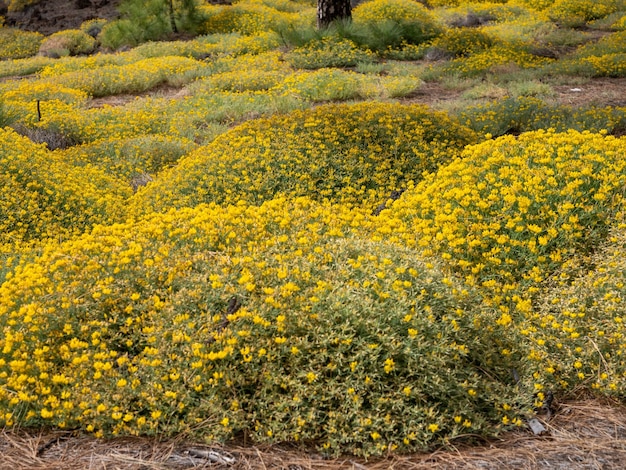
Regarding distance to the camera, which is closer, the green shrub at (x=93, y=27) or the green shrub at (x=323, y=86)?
the green shrub at (x=323, y=86)

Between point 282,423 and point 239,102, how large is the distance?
7256 millimetres

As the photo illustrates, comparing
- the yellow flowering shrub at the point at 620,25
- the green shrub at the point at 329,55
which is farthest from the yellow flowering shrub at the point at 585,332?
the yellow flowering shrub at the point at 620,25

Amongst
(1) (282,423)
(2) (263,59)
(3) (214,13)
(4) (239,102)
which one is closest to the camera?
(1) (282,423)

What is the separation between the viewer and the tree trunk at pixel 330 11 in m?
14.2

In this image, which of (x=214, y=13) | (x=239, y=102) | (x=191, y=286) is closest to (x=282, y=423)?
(x=191, y=286)

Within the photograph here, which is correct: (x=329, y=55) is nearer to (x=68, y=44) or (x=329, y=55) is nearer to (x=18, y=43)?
(x=68, y=44)

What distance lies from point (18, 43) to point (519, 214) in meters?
18.8

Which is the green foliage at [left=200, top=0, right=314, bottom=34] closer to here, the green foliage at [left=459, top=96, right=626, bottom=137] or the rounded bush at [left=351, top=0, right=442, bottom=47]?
the rounded bush at [left=351, top=0, right=442, bottom=47]

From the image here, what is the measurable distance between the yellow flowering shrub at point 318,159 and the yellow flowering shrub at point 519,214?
3.53 feet

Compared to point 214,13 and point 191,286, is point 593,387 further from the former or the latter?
point 214,13

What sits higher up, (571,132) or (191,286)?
(571,132)

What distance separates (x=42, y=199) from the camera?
5527 millimetres

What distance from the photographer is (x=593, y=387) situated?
3.10 m

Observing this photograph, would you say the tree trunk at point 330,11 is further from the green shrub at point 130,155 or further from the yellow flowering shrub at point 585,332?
the yellow flowering shrub at point 585,332
